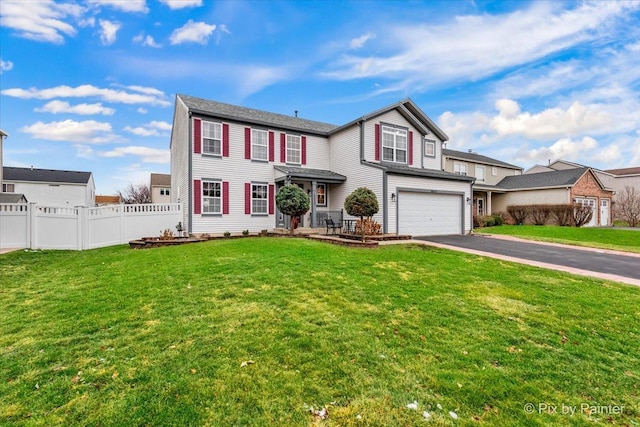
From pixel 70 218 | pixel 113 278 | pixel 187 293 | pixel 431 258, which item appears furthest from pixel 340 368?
pixel 70 218

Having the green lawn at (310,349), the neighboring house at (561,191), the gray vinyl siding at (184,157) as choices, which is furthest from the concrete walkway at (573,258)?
the neighboring house at (561,191)

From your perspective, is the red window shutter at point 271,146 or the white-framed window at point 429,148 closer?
the red window shutter at point 271,146

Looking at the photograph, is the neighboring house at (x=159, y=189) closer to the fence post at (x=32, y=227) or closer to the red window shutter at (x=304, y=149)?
the red window shutter at (x=304, y=149)

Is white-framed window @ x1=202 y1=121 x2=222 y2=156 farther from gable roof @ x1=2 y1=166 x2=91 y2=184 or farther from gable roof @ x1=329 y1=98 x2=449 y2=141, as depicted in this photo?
gable roof @ x1=2 y1=166 x2=91 y2=184

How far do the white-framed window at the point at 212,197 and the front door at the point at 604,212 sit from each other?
33416mm

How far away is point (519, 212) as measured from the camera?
27.5 metres

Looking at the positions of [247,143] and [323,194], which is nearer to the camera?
[247,143]

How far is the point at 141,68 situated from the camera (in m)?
16.6

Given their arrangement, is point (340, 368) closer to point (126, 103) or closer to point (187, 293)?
point (187, 293)

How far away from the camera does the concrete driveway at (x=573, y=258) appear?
28.0ft

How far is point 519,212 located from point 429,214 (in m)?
16.1

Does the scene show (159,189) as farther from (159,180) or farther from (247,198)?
(247,198)

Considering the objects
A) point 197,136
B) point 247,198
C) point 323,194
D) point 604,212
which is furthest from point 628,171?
point 197,136

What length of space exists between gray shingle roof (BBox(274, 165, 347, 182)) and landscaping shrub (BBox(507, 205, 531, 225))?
1917 cm
